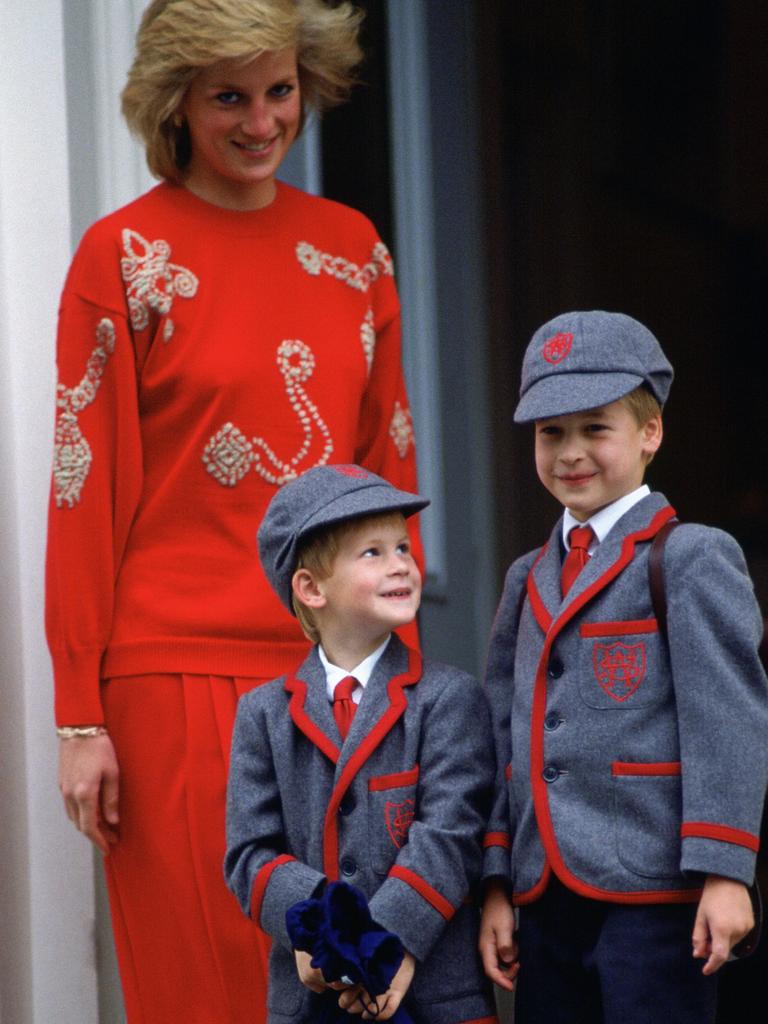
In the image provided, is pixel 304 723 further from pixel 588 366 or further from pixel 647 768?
pixel 588 366

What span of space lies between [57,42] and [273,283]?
759mm

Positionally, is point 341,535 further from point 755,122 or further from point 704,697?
point 755,122

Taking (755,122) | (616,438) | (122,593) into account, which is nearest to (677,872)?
(616,438)

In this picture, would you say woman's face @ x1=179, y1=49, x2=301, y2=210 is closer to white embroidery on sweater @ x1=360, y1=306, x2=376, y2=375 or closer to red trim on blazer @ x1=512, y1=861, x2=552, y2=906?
white embroidery on sweater @ x1=360, y1=306, x2=376, y2=375

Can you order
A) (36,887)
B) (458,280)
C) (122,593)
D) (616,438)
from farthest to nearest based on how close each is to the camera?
(458,280) < (36,887) < (122,593) < (616,438)

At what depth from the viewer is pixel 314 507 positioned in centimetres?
215

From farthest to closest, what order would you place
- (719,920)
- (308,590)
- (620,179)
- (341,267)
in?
(620,179), (341,267), (308,590), (719,920)

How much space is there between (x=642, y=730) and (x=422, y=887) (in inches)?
12.6

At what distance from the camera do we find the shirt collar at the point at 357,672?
2.14m

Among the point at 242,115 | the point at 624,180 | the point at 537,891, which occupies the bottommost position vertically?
the point at 537,891

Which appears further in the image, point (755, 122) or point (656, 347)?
point (755, 122)

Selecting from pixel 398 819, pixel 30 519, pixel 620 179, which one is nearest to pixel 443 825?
pixel 398 819

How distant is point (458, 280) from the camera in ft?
13.0

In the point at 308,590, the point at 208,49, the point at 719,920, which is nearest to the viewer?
the point at 719,920
